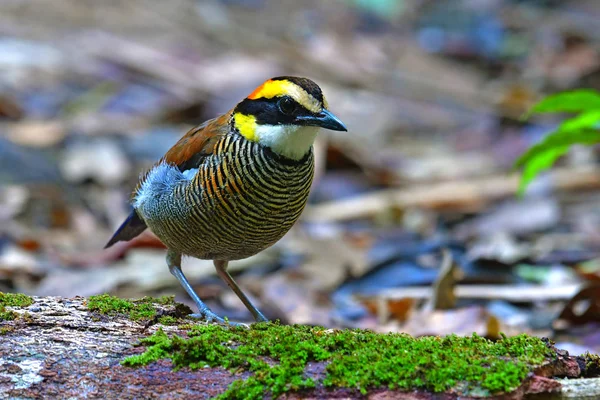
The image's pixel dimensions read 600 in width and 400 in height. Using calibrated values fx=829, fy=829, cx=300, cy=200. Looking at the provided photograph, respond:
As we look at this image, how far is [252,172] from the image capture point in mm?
4297

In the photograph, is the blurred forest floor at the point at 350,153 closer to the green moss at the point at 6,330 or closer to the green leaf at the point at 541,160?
the green leaf at the point at 541,160

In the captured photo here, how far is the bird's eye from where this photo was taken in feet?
13.9

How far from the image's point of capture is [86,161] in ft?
30.8

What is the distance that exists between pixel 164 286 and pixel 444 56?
1025cm

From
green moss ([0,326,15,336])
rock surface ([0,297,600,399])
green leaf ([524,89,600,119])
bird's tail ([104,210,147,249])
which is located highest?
green leaf ([524,89,600,119])

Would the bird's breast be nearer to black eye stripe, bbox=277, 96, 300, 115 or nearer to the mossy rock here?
black eye stripe, bbox=277, 96, 300, 115

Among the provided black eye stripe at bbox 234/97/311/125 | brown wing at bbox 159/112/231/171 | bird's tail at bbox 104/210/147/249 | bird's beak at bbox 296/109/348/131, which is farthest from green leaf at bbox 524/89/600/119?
bird's tail at bbox 104/210/147/249

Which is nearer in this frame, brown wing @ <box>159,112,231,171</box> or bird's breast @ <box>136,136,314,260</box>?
bird's breast @ <box>136,136,314,260</box>

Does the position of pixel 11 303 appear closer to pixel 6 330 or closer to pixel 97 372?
pixel 6 330

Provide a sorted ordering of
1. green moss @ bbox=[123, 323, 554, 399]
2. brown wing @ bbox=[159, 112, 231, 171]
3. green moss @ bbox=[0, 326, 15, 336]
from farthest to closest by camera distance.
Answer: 1. brown wing @ bbox=[159, 112, 231, 171]
2. green moss @ bbox=[0, 326, 15, 336]
3. green moss @ bbox=[123, 323, 554, 399]

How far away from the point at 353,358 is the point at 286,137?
4.81 ft

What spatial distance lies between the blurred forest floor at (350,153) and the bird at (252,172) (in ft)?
5.57

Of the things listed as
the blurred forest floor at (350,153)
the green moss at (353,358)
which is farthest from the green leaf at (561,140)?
the green moss at (353,358)

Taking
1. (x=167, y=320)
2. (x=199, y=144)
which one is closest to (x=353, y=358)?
(x=167, y=320)
